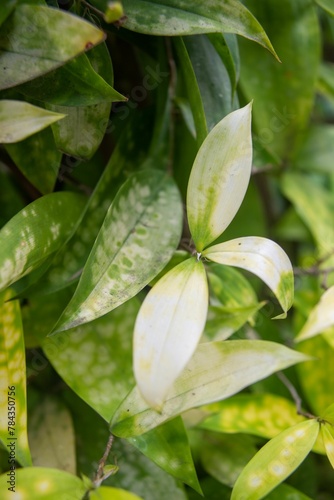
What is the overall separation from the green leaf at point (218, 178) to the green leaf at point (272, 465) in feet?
0.58

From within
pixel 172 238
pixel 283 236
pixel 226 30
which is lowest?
pixel 283 236

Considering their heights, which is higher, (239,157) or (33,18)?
(33,18)

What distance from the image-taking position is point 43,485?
1.32 ft

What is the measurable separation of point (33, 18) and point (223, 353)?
305 mm

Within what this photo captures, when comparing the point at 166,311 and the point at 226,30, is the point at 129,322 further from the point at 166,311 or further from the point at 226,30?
the point at 226,30

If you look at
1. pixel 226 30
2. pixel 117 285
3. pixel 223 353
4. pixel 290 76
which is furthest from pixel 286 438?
pixel 290 76

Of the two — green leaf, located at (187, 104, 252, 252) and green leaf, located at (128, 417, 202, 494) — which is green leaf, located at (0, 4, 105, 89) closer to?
green leaf, located at (187, 104, 252, 252)

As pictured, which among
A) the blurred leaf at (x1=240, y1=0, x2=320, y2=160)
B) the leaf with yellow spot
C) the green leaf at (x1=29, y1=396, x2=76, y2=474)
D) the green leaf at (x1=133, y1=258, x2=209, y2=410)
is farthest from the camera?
the blurred leaf at (x1=240, y1=0, x2=320, y2=160)

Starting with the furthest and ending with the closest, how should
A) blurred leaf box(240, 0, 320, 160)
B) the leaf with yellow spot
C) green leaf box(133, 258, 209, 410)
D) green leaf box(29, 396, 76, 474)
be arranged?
blurred leaf box(240, 0, 320, 160)
green leaf box(29, 396, 76, 474)
the leaf with yellow spot
green leaf box(133, 258, 209, 410)

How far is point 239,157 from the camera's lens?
0.41 m

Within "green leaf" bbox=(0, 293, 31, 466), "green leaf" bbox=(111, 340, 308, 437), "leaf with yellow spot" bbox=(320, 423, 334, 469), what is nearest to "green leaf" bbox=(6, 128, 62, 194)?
"green leaf" bbox=(0, 293, 31, 466)

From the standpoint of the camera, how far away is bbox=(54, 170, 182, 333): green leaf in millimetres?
414

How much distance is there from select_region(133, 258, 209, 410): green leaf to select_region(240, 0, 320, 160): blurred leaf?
347 mm

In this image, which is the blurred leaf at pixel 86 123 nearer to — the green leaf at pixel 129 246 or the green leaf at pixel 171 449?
the green leaf at pixel 129 246
